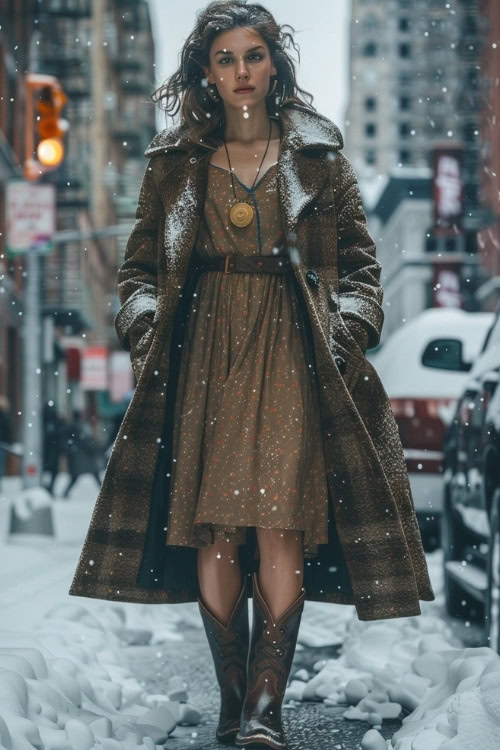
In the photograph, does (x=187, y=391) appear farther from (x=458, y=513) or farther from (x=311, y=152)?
(x=458, y=513)

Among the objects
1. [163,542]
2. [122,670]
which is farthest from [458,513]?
[163,542]

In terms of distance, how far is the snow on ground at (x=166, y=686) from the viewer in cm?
333

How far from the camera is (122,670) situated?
5.07 metres

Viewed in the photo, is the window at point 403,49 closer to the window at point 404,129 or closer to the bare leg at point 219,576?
the window at point 404,129

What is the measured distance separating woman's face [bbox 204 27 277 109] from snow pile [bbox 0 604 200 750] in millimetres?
1760

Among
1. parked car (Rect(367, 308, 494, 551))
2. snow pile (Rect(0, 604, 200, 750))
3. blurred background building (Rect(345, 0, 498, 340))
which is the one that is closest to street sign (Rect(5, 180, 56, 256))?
blurred background building (Rect(345, 0, 498, 340))

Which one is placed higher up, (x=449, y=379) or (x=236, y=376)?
(x=236, y=376)

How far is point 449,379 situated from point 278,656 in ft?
21.7

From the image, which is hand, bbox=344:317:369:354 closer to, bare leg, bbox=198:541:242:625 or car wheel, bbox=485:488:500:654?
bare leg, bbox=198:541:242:625

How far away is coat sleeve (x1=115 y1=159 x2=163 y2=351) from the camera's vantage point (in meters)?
3.96

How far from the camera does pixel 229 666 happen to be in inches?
150

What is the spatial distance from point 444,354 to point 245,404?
8.01 ft

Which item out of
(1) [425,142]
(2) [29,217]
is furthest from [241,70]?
(1) [425,142]

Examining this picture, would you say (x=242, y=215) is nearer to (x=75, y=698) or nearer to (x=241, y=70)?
(x=241, y=70)
